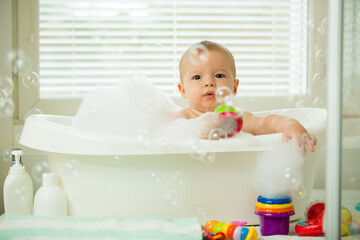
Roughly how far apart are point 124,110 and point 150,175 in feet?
0.72

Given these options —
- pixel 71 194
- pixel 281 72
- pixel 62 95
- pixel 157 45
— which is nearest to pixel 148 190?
pixel 71 194

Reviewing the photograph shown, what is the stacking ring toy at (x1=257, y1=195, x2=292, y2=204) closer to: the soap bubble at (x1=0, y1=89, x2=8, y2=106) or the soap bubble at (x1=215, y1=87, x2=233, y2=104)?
the soap bubble at (x1=215, y1=87, x2=233, y2=104)

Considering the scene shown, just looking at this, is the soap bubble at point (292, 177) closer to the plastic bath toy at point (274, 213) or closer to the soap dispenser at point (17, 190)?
the plastic bath toy at point (274, 213)

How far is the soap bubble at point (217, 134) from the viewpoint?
1.41m

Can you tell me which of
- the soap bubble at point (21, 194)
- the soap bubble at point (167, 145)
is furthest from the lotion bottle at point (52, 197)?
the soap bubble at point (167, 145)

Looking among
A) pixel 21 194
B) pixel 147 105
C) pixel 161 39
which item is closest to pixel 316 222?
pixel 147 105

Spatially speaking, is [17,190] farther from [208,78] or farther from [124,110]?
[208,78]

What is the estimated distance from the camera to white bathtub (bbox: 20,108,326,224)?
1405 mm

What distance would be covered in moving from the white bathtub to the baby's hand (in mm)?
31

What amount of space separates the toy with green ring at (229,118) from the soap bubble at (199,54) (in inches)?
7.7

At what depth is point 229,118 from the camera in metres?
1.45

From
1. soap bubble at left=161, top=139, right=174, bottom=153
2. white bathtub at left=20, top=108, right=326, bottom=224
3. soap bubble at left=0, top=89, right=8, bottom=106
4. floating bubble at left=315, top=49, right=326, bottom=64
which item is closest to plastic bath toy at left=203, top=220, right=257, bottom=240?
white bathtub at left=20, top=108, right=326, bottom=224

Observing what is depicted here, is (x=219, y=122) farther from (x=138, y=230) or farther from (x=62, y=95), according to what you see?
(x=62, y=95)

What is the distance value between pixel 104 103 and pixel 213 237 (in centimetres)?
55
